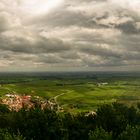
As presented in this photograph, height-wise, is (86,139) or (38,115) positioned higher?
(38,115)

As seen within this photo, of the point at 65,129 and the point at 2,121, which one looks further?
the point at 2,121

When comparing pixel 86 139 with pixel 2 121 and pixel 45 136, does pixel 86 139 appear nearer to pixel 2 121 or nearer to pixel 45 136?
pixel 45 136

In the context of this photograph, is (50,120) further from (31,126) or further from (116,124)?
(116,124)

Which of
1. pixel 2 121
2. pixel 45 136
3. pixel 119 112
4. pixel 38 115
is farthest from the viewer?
pixel 119 112

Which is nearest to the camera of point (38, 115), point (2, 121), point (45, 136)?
point (45, 136)

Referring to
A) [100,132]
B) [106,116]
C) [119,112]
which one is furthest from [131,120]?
[100,132]

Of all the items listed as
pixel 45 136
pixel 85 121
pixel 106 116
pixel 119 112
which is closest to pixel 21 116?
pixel 45 136

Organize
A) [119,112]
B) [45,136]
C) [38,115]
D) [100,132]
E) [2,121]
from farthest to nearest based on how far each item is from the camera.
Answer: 1. [119,112]
2. [2,121]
3. [38,115]
4. [45,136]
5. [100,132]

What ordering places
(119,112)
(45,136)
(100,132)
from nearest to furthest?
1. (100,132)
2. (45,136)
3. (119,112)

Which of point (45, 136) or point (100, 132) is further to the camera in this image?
point (45, 136)
